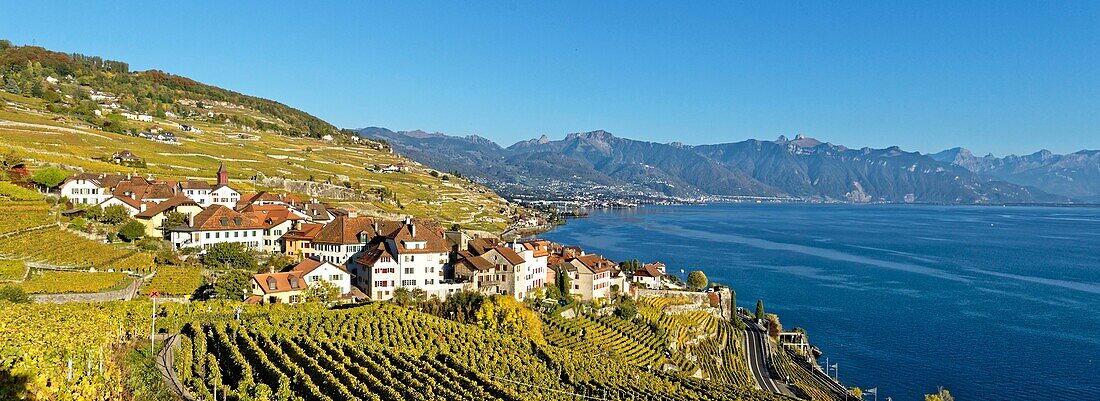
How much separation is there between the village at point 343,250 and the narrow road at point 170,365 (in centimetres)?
1048

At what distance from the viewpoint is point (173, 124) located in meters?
115

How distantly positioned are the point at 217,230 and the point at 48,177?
15.7 metres

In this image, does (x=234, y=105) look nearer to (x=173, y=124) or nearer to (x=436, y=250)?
(x=173, y=124)

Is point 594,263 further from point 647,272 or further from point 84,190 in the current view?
point 84,190

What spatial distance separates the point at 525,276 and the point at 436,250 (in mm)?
7551

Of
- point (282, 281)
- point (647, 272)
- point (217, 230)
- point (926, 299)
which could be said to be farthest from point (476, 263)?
point (926, 299)

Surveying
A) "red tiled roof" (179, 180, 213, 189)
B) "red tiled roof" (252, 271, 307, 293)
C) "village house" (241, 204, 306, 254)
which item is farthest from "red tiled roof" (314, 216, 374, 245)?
"red tiled roof" (179, 180, 213, 189)

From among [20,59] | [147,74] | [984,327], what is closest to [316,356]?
[984,327]

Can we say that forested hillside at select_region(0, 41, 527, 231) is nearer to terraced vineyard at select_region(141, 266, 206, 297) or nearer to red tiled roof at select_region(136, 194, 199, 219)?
red tiled roof at select_region(136, 194, 199, 219)

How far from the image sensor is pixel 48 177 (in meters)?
50.4

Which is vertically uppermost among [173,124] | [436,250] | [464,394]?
[173,124]

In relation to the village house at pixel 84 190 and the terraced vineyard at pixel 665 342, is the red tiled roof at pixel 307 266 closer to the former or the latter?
the terraced vineyard at pixel 665 342

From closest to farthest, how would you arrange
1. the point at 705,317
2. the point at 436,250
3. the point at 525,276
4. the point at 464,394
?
the point at 464,394
the point at 436,250
the point at 525,276
the point at 705,317

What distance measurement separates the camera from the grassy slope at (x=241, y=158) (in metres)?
70.8
